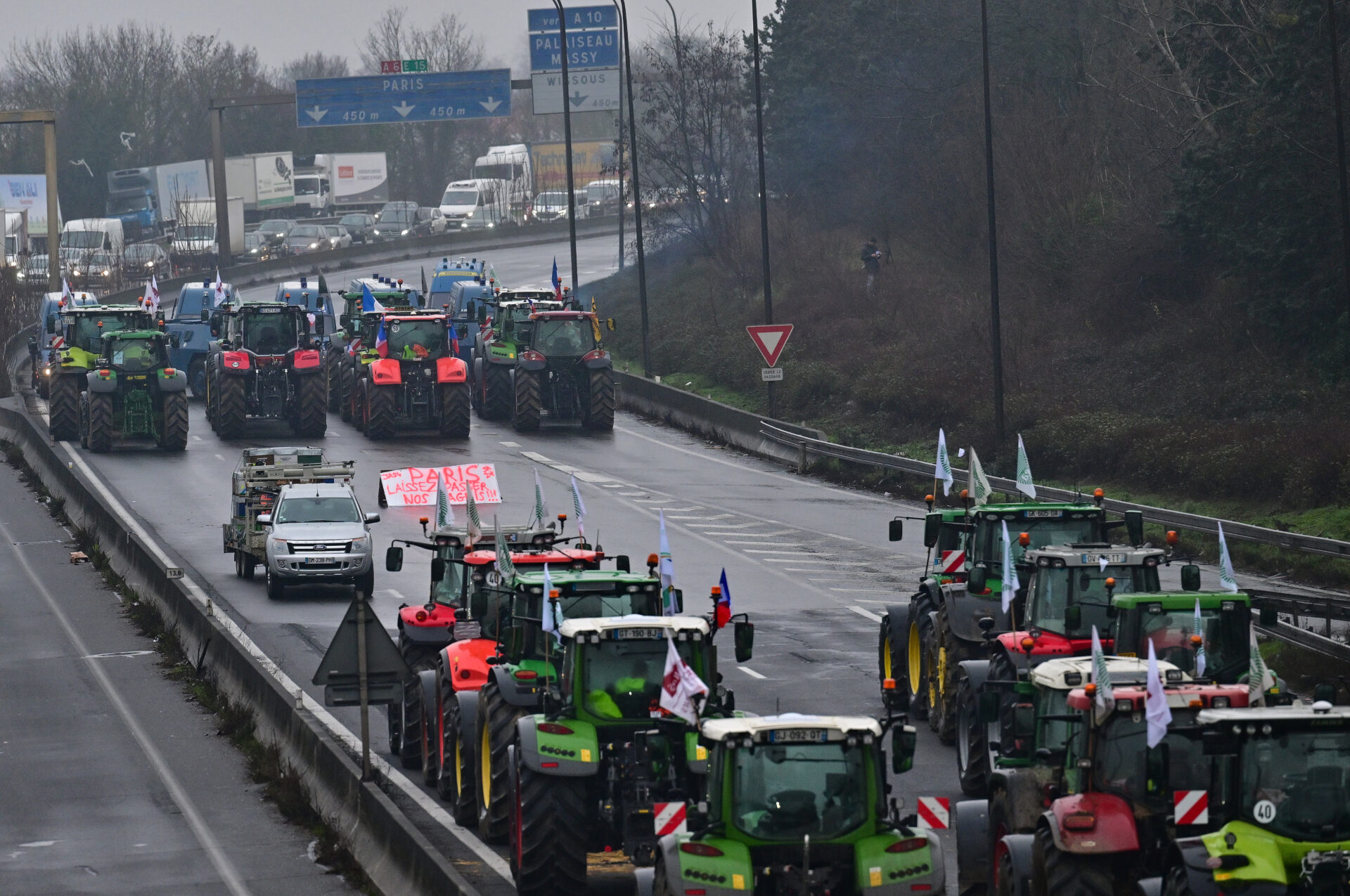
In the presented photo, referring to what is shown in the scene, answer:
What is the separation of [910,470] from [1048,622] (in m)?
21.2

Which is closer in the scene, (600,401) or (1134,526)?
(1134,526)

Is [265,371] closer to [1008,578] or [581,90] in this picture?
[1008,578]

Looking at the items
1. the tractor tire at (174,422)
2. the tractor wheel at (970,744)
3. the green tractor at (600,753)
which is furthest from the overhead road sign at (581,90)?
the green tractor at (600,753)

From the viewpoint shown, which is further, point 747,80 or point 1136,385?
point 747,80

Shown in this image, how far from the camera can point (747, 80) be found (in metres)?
74.4

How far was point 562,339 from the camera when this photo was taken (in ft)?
151

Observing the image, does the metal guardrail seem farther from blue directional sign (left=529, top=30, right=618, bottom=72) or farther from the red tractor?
blue directional sign (left=529, top=30, right=618, bottom=72)

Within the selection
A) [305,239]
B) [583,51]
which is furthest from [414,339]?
[305,239]

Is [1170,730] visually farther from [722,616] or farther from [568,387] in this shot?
[568,387]

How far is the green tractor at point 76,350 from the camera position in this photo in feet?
148

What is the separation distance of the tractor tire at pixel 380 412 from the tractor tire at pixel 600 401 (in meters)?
4.51

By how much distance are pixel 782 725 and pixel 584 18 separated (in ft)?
211

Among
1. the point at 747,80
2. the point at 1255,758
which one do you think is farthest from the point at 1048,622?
the point at 747,80

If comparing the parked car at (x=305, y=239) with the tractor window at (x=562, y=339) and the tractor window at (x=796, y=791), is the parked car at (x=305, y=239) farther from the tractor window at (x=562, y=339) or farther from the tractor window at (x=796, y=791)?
the tractor window at (x=796, y=791)
